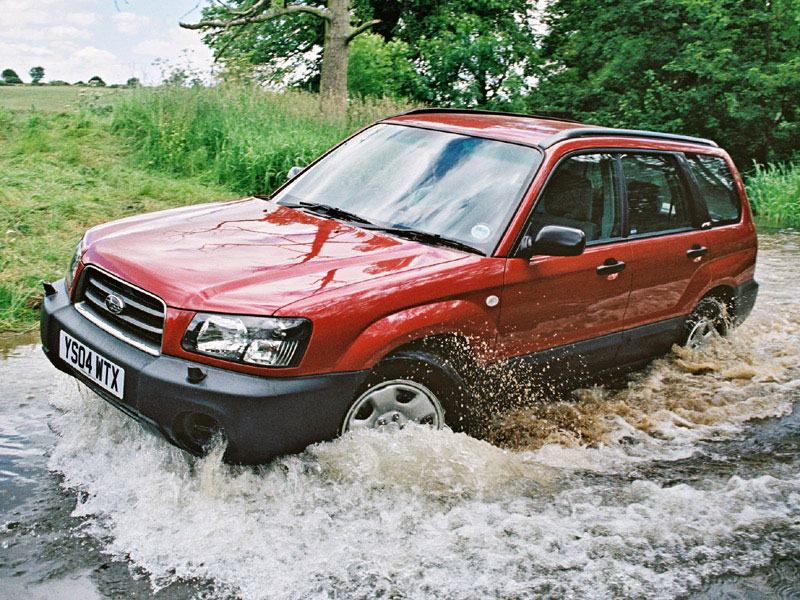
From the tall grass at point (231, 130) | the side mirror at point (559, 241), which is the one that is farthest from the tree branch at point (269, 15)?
the side mirror at point (559, 241)

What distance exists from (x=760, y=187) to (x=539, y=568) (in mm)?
13950

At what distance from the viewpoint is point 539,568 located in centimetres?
335

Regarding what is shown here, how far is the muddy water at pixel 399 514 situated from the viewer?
3180 mm

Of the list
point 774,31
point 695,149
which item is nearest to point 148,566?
point 695,149

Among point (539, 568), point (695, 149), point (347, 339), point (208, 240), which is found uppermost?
point (695, 149)

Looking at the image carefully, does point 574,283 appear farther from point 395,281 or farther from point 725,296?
point 725,296

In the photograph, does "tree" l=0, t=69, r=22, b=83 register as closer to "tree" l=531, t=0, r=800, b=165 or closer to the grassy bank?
A: the grassy bank

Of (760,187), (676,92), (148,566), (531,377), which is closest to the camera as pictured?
(148,566)

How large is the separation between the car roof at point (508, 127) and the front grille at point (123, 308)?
83.9 inches

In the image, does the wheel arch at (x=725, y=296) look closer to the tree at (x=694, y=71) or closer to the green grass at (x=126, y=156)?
the green grass at (x=126, y=156)

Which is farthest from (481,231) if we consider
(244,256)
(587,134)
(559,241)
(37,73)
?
(37,73)

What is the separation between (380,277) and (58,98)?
1188 cm

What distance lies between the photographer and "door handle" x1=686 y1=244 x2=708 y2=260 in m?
5.34

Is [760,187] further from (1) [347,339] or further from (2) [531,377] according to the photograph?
(1) [347,339]
